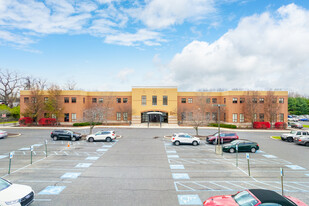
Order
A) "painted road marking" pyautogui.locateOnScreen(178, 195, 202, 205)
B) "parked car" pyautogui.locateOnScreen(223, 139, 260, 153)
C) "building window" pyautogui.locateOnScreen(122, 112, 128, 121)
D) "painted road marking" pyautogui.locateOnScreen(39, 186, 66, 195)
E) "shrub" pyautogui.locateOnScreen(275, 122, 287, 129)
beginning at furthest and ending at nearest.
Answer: "building window" pyautogui.locateOnScreen(122, 112, 128, 121) → "shrub" pyautogui.locateOnScreen(275, 122, 287, 129) → "parked car" pyautogui.locateOnScreen(223, 139, 260, 153) → "painted road marking" pyautogui.locateOnScreen(39, 186, 66, 195) → "painted road marking" pyautogui.locateOnScreen(178, 195, 202, 205)

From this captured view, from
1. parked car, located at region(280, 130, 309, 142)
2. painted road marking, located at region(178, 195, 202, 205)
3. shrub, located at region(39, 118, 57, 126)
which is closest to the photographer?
painted road marking, located at region(178, 195, 202, 205)

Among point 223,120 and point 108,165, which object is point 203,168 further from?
point 223,120

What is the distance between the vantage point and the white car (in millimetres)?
8562

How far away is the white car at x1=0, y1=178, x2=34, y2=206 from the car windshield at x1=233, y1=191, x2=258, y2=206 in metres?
8.94

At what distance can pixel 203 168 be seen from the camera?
50.8 feet

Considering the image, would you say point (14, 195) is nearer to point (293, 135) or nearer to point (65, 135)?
point (65, 135)

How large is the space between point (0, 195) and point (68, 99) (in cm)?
4067

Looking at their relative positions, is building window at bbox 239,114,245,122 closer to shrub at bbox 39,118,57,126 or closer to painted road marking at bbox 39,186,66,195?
shrub at bbox 39,118,57,126

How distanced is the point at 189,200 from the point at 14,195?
7.86 metres

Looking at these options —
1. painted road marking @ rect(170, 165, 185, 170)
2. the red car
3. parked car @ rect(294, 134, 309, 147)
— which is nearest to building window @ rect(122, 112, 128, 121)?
parked car @ rect(294, 134, 309, 147)

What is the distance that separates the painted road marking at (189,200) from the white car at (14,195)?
6.89 metres

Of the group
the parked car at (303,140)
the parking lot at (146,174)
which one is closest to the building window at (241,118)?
the parked car at (303,140)

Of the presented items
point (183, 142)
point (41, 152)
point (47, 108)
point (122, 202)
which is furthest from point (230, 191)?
point (47, 108)

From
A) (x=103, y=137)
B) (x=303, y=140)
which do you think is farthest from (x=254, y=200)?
(x=303, y=140)
